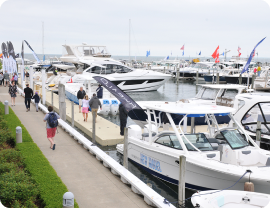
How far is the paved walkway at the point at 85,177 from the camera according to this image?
7250 millimetres

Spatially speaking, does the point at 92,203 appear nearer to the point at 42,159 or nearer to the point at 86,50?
the point at 42,159

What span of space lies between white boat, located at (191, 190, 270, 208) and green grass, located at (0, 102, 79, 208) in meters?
2.78

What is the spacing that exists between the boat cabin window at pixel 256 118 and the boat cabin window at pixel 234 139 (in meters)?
2.91

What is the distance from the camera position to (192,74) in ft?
183

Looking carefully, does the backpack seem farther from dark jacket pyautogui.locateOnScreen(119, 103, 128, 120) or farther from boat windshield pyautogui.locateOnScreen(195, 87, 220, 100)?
boat windshield pyautogui.locateOnScreen(195, 87, 220, 100)

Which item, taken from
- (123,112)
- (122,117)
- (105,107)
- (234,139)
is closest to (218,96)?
(123,112)

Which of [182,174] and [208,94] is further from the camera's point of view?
[208,94]

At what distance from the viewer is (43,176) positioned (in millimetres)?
7676

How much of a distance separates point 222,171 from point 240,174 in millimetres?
442

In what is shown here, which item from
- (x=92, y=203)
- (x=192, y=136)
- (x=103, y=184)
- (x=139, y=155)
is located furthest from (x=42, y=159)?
(x=192, y=136)

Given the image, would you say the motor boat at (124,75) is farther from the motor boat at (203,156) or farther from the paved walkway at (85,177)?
the motor boat at (203,156)

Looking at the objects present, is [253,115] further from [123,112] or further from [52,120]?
[52,120]

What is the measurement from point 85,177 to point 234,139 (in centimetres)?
469

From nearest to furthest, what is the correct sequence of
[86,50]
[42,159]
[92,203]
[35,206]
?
[35,206], [92,203], [42,159], [86,50]
